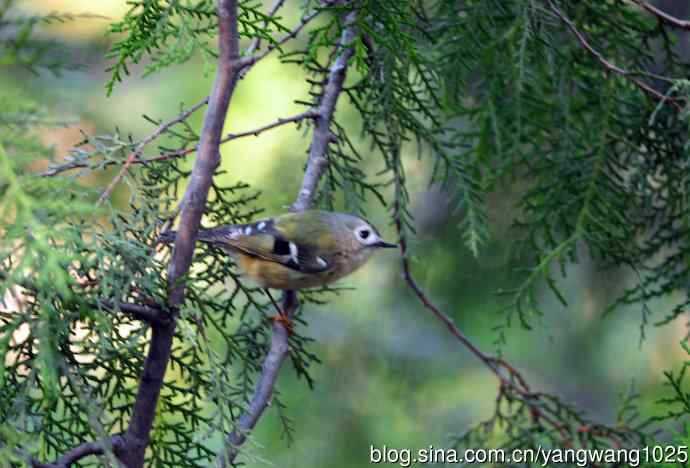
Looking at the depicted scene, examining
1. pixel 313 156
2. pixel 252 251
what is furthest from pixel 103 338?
pixel 252 251

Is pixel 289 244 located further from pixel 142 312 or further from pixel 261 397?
pixel 142 312

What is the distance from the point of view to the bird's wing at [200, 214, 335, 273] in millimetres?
2902

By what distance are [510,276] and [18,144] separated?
7.71 ft

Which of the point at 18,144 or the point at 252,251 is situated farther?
the point at 252,251

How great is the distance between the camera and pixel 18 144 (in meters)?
1.22

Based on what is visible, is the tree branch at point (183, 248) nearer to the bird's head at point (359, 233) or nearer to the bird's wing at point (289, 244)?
the bird's wing at point (289, 244)

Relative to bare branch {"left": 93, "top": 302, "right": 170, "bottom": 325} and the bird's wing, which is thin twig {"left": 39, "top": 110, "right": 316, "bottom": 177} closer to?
bare branch {"left": 93, "top": 302, "right": 170, "bottom": 325}

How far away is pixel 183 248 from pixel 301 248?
4.79 feet

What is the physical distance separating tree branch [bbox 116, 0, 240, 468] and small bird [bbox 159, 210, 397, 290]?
3.95ft

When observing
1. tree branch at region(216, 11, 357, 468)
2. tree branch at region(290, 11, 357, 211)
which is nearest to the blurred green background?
tree branch at region(216, 11, 357, 468)

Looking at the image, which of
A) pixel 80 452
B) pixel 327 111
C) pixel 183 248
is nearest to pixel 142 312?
pixel 183 248

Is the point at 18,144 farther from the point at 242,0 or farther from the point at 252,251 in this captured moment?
the point at 252,251

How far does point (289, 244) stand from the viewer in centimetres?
299

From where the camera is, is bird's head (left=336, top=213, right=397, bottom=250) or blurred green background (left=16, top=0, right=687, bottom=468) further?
blurred green background (left=16, top=0, right=687, bottom=468)
